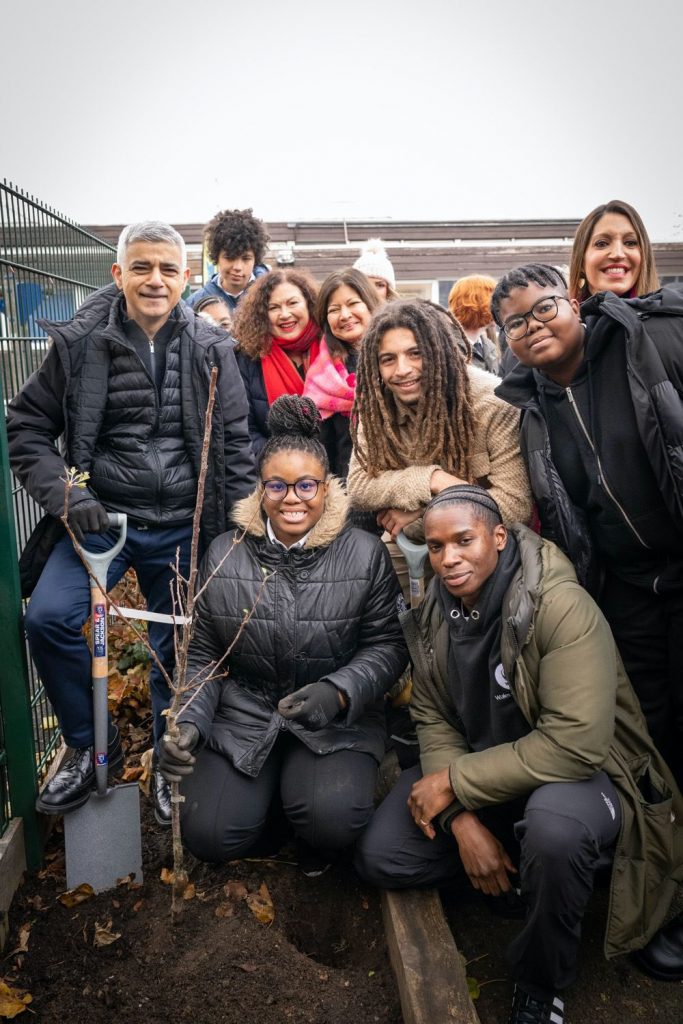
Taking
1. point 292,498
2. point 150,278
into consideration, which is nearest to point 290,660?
point 292,498

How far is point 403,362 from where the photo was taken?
337 centimetres

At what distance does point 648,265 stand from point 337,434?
5.76 feet

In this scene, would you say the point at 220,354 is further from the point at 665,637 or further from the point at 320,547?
the point at 665,637

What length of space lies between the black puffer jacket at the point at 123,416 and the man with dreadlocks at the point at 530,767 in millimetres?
1240

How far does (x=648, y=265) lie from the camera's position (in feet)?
11.1

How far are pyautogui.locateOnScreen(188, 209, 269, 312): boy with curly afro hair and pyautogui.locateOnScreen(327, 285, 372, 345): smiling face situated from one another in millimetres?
1568

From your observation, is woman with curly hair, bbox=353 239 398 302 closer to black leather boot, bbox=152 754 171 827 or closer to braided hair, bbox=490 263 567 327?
braided hair, bbox=490 263 567 327

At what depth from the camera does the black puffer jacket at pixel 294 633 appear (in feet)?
10.1

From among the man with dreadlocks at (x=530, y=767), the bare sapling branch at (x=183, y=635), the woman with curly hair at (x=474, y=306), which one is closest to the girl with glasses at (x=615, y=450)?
the man with dreadlocks at (x=530, y=767)

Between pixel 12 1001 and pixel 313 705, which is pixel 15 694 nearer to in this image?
pixel 12 1001

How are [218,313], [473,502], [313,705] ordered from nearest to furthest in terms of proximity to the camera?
[473,502] < [313,705] < [218,313]

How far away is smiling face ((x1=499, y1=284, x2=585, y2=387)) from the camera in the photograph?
112 inches

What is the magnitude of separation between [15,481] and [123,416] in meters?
0.60

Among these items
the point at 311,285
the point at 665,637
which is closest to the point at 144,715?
the point at 311,285
